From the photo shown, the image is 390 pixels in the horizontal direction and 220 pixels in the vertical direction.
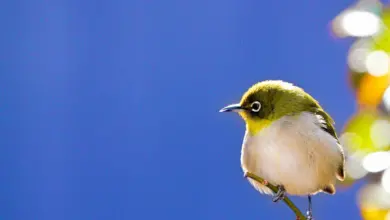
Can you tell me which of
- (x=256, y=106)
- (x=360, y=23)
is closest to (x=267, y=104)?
(x=256, y=106)

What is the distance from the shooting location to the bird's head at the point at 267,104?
0.58 m

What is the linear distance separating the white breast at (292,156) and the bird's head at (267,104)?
0.01 m

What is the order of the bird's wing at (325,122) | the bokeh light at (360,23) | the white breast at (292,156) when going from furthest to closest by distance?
the bird's wing at (325,122) < the white breast at (292,156) < the bokeh light at (360,23)

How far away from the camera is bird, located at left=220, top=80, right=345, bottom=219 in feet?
1.74

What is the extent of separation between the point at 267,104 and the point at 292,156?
10cm

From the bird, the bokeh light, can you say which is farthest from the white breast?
the bokeh light

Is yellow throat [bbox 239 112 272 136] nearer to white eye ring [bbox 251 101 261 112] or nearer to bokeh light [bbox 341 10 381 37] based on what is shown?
white eye ring [bbox 251 101 261 112]

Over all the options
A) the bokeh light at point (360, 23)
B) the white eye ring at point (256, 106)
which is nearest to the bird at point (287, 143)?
the white eye ring at point (256, 106)

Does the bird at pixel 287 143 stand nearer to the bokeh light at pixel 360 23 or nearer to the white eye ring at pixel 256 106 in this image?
the white eye ring at pixel 256 106

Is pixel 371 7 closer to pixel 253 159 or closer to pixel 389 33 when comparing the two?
pixel 389 33

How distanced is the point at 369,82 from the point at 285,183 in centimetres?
17

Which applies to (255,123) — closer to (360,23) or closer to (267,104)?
(267,104)

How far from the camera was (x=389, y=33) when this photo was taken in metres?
0.39

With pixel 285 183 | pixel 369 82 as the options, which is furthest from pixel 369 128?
pixel 285 183
